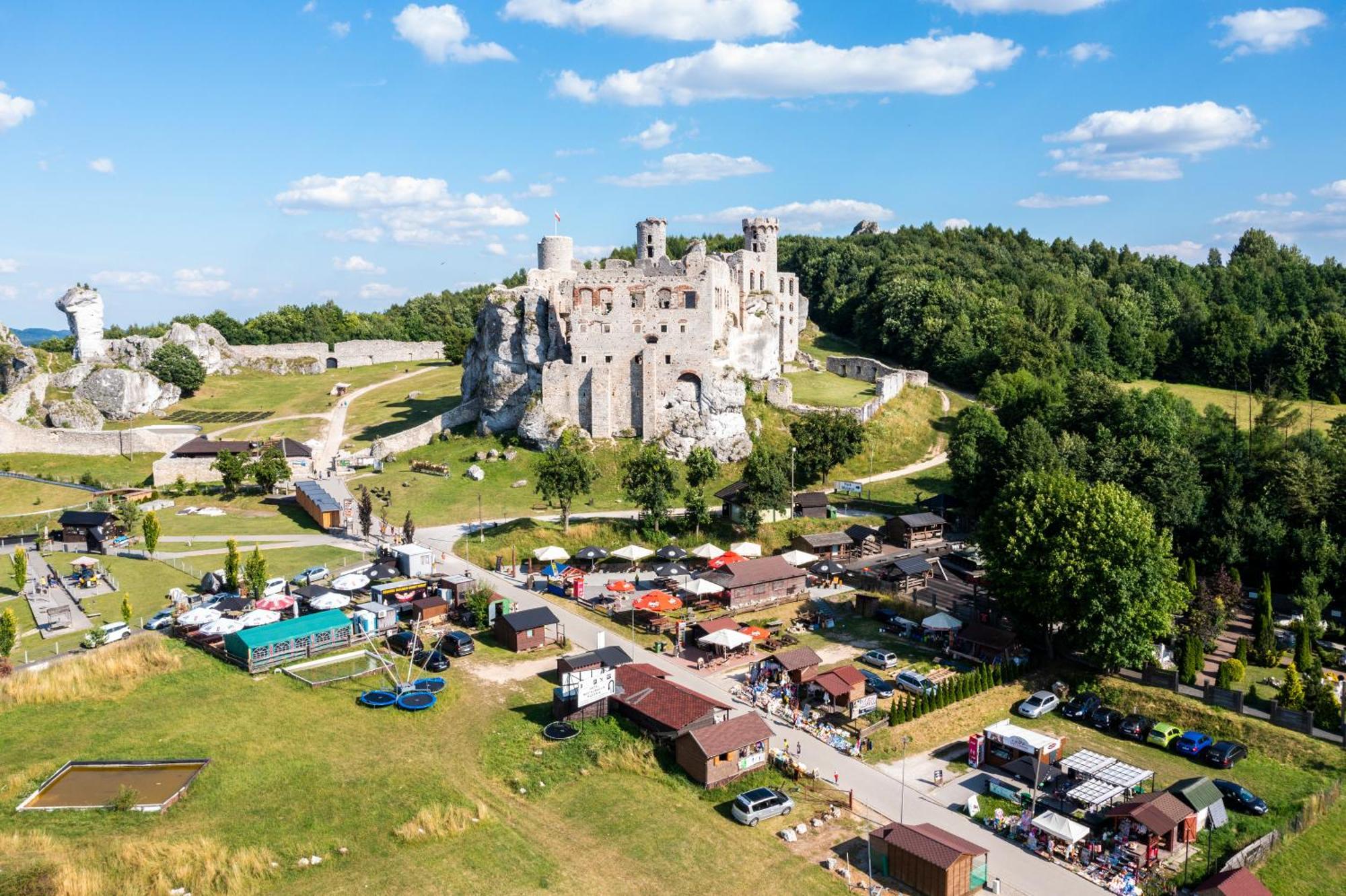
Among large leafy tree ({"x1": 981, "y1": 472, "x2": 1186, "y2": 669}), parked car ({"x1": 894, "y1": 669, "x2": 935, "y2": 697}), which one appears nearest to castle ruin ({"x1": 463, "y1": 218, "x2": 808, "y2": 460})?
large leafy tree ({"x1": 981, "y1": 472, "x2": 1186, "y2": 669})

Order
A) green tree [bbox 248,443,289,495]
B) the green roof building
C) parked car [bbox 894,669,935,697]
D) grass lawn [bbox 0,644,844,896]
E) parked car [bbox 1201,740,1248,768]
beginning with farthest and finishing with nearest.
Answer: green tree [bbox 248,443,289,495] < parked car [bbox 894,669,935,697] < the green roof building < parked car [bbox 1201,740,1248,768] < grass lawn [bbox 0,644,844,896]

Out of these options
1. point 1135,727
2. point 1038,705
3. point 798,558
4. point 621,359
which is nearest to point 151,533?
point 621,359

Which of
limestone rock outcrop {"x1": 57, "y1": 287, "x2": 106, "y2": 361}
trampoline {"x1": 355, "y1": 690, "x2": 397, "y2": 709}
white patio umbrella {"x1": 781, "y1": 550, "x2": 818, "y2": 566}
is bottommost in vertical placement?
trampoline {"x1": 355, "y1": 690, "x2": 397, "y2": 709}

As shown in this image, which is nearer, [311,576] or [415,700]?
[415,700]

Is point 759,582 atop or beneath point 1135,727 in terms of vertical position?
atop

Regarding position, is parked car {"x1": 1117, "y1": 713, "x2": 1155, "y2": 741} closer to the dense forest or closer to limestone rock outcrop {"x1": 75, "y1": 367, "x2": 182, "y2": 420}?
the dense forest

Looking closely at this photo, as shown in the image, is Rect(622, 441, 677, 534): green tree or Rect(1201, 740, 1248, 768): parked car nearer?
Rect(1201, 740, 1248, 768): parked car

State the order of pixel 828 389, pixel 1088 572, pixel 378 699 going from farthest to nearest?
pixel 828 389 < pixel 1088 572 < pixel 378 699

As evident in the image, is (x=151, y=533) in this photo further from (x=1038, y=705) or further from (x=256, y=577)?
(x=1038, y=705)

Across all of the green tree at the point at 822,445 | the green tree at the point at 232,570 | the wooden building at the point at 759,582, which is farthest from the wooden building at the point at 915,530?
the green tree at the point at 232,570
